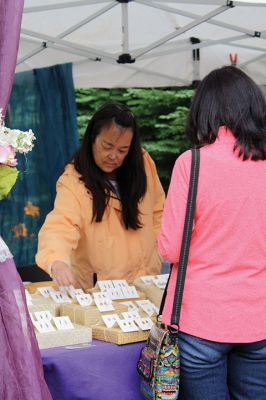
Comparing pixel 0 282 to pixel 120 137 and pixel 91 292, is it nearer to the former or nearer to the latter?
pixel 91 292

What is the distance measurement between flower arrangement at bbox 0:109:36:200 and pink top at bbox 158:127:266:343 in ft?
1.33

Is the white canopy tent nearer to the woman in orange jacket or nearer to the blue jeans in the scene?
the woman in orange jacket

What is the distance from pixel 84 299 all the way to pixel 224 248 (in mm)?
768

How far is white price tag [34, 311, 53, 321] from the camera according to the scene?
2.15 meters

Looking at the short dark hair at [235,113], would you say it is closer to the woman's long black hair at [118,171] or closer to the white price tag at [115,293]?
the white price tag at [115,293]

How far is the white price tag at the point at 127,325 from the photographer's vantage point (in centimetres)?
209

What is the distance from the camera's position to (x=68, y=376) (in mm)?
1952

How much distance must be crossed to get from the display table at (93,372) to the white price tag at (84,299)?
0.27 metres

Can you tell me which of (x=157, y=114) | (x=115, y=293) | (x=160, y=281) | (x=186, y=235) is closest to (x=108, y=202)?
(x=160, y=281)

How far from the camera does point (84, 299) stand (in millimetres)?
2328

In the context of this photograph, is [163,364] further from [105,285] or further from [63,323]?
[105,285]

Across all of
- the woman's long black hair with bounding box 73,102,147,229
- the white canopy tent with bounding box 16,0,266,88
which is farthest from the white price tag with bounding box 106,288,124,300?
the white canopy tent with bounding box 16,0,266,88

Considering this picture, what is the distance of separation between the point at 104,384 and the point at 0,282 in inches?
19.1

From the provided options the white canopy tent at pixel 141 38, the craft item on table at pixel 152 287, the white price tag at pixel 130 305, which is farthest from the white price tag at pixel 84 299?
the white canopy tent at pixel 141 38
